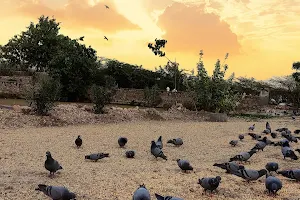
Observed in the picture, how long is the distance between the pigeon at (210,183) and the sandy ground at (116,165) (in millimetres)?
172

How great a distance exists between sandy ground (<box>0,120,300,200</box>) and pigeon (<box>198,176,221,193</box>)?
6.8 inches

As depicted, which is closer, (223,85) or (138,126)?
(138,126)

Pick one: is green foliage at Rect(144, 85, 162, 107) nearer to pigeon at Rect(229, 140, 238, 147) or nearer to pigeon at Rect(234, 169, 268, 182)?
pigeon at Rect(229, 140, 238, 147)

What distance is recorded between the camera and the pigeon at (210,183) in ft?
23.4

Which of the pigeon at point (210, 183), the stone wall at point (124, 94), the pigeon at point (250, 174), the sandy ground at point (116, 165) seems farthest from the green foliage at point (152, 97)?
the pigeon at point (210, 183)

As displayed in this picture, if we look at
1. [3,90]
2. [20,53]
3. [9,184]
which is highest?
[20,53]

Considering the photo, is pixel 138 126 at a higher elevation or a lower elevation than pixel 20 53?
lower

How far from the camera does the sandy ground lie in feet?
24.0

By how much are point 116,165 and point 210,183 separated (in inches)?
122

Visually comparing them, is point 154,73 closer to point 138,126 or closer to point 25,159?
point 138,126

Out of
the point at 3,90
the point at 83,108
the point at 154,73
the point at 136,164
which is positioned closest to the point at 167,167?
the point at 136,164

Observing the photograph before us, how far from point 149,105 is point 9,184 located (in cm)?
2648

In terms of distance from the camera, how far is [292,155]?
10875 mm

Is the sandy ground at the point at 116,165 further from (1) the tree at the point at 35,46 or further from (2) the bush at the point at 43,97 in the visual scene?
(1) the tree at the point at 35,46
